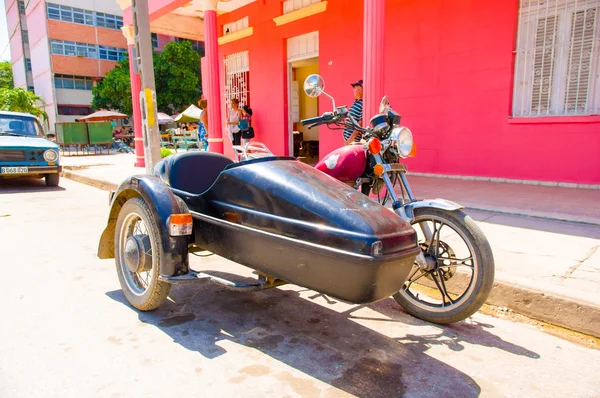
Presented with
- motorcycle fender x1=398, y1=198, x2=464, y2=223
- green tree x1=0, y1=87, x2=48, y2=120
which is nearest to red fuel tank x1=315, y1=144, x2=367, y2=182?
motorcycle fender x1=398, y1=198, x2=464, y2=223

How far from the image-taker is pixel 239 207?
248 cm

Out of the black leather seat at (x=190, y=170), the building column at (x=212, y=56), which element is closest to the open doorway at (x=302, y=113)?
the building column at (x=212, y=56)

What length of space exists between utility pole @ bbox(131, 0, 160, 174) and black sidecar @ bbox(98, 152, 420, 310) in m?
2.95

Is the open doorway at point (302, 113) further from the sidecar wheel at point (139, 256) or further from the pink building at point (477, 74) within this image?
the sidecar wheel at point (139, 256)

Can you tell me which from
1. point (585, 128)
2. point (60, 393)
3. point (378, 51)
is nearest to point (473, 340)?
point (60, 393)

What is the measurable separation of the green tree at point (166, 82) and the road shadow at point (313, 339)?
30815 mm

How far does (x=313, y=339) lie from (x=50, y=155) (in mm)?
8190

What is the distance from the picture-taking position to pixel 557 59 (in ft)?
20.6

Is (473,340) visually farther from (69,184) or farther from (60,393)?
(69,184)

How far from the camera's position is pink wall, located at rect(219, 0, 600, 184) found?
624cm

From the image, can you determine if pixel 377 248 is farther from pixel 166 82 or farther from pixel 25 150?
pixel 166 82

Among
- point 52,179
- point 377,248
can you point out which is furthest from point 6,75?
point 377,248

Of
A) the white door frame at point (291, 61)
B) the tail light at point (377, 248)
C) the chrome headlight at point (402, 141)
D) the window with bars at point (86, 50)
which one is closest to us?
the tail light at point (377, 248)

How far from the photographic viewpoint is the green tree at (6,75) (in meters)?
45.7
